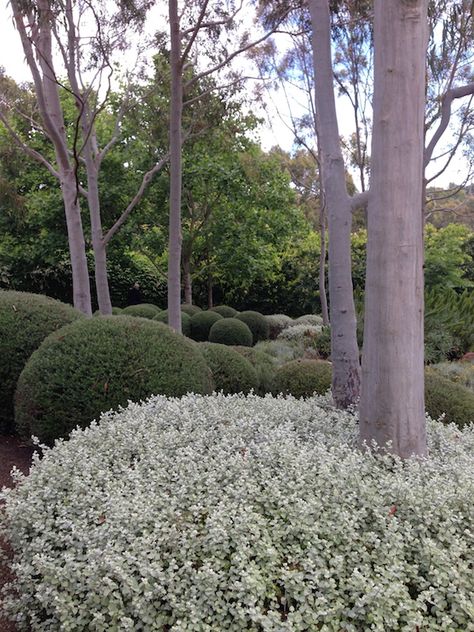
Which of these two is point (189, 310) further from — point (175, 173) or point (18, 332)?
point (18, 332)

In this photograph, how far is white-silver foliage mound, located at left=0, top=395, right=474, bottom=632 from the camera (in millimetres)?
1859

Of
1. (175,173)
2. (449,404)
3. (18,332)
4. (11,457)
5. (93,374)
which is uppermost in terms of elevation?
(175,173)

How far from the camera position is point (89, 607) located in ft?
6.43

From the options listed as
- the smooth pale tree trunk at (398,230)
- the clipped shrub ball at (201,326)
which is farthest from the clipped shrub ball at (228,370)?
the clipped shrub ball at (201,326)

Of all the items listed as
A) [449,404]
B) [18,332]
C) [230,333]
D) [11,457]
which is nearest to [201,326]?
[230,333]

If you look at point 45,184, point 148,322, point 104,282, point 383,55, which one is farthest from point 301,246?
point 383,55

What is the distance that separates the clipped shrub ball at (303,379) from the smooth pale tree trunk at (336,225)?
1387mm

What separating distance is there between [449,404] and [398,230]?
2.48 m

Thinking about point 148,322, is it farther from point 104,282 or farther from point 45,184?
point 45,184

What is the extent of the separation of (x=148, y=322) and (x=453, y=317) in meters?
7.39

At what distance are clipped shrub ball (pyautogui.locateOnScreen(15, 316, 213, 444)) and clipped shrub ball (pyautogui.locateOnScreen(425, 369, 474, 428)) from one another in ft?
6.74

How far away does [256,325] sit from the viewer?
1416cm

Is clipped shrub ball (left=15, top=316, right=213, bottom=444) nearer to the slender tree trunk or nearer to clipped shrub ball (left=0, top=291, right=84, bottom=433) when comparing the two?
clipped shrub ball (left=0, top=291, right=84, bottom=433)

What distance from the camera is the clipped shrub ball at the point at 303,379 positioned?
573cm
